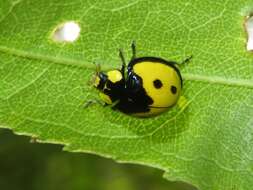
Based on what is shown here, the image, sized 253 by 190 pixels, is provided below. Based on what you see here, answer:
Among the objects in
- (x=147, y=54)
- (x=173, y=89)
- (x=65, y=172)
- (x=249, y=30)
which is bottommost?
(x=65, y=172)

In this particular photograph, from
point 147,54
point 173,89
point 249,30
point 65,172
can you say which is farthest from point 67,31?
point 65,172

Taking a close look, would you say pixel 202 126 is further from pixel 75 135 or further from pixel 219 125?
pixel 75 135

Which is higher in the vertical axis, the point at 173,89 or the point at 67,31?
the point at 67,31

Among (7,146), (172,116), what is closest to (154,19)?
(172,116)

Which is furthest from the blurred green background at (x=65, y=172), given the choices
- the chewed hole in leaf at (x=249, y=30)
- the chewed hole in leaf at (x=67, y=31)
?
the chewed hole in leaf at (x=249, y=30)

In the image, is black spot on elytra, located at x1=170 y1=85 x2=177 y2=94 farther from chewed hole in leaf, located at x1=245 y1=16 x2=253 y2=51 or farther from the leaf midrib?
chewed hole in leaf, located at x1=245 y1=16 x2=253 y2=51

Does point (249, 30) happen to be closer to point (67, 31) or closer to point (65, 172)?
point (67, 31)

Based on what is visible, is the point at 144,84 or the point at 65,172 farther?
the point at 65,172
